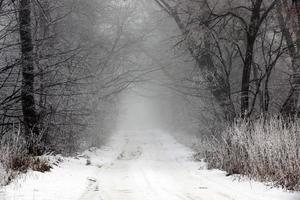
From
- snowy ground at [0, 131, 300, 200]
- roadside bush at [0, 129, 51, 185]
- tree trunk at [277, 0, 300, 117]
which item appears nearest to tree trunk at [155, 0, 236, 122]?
tree trunk at [277, 0, 300, 117]

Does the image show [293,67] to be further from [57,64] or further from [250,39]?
[57,64]

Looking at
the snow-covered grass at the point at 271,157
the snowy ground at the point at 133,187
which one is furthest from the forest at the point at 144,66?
the snowy ground at the point at 133,187

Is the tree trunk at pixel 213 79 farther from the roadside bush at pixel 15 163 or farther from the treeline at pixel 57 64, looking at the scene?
the roadside bush at pixel 15 163

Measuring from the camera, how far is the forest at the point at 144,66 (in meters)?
11.8

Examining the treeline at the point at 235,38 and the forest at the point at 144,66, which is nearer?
the forest at the point at 144,66

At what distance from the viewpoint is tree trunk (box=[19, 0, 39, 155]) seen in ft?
44.5

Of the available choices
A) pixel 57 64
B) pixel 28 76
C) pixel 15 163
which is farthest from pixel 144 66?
pixel 15 163

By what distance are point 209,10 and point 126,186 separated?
9043mm

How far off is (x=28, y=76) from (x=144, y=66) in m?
14.7

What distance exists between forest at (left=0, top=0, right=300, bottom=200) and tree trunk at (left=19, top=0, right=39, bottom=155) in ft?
0.10

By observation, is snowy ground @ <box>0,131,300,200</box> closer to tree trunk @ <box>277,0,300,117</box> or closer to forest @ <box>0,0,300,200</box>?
forest @ <box>0,0,300,200</box>

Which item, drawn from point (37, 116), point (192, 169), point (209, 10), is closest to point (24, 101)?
point (37, 116)

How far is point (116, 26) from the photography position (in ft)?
86.9

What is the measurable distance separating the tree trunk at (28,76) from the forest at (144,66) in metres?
0.03
